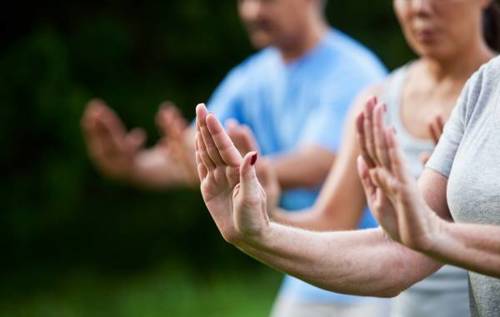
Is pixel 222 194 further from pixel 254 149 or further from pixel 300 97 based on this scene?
pixel 300 97

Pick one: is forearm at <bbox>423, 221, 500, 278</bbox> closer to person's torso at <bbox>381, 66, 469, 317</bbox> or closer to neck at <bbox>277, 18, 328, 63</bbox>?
person's torso at <bbox>381, 66, 469, 317</bbox>

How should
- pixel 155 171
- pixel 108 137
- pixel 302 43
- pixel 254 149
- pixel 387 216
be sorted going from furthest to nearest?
pixel 155 171
pixel 108 137
pixel 302 43
pixel 254 149
pixel 387 216

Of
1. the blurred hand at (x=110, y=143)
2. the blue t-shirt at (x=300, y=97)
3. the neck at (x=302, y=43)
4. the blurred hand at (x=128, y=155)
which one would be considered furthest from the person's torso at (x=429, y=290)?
the blurred hand at (x=110, y=143)

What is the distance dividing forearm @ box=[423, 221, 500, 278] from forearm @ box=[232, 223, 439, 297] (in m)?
0.19

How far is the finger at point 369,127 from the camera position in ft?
7.70

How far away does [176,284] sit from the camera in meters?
9.98

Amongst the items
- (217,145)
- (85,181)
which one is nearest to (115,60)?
(85,181)

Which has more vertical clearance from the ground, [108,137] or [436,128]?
[436,128]

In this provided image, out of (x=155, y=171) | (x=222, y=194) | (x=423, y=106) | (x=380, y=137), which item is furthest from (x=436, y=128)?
(x=155, y=171)

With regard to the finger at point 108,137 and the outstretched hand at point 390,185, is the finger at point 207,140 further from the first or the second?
the finger at point 108,137

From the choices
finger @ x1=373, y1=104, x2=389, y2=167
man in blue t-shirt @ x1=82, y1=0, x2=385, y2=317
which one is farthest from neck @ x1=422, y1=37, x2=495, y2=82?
finger @ x1=373, y1=104, x2=389, y2=167

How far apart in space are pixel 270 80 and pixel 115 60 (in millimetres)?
5711

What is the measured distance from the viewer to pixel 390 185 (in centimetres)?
234

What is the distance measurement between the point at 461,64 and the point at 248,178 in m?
1.29
